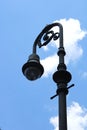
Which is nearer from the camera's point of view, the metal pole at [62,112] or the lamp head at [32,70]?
the metal pole at [62,112]

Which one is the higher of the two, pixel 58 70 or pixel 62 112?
pixel 58 70

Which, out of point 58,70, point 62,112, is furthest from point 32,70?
point 62,112

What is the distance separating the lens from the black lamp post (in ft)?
32.6

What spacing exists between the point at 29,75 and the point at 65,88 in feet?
3.75

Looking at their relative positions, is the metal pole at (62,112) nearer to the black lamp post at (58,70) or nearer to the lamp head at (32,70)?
the black lamp post at (58,70)

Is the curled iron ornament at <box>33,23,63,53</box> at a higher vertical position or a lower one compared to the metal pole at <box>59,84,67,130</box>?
higher

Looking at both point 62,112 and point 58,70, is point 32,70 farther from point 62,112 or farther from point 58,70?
point 62,112

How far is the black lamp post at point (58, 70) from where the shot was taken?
9.93 metres

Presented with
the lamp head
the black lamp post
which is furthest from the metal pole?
the lamp head

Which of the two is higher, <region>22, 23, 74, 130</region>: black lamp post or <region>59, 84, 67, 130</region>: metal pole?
<region>22, 23, 74, 130</region>: black lamp post

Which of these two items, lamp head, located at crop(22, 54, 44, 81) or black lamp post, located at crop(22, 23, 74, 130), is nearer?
black lamp post, located at crop(22, 23, 74, 130)

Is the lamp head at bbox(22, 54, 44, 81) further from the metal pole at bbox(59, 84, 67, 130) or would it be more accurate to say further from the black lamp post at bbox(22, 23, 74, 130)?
the metal pole at bbox(59, 84, 67, 130)

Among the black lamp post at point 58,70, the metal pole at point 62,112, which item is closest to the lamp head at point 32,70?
the black lamp post at point 58,70

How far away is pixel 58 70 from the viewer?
1064 cm
